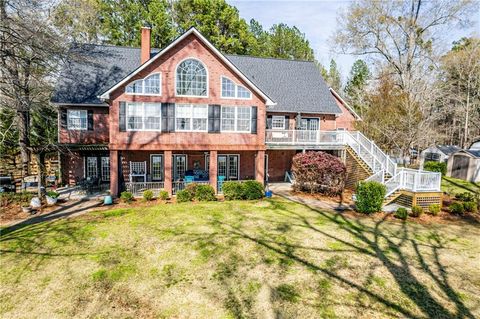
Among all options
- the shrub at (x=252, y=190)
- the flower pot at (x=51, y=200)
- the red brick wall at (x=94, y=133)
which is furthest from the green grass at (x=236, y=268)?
the red brick wall at (x=94, y=133)

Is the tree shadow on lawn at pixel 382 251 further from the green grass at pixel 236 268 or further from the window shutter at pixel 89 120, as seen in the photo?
the window shutter at pixel 89 120

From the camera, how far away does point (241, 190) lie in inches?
701

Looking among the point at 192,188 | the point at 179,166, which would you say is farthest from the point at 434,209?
the point at 179,166

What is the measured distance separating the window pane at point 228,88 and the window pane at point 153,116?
3972mm

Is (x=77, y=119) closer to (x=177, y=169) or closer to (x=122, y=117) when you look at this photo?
(x=122, y=117)

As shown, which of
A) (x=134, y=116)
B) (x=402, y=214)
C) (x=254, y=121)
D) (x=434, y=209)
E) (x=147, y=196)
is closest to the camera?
(x=402, y=214)

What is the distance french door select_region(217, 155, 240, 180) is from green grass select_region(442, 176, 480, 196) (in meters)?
14.7

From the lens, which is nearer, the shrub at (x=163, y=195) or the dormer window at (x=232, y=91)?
the shrub at (x=163, y=195)

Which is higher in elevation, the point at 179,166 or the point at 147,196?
the point at 179,166

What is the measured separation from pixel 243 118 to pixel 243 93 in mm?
1548

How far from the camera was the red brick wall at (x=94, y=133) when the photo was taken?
1966 centimetres

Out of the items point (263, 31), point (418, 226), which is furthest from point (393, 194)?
point (263, 31)

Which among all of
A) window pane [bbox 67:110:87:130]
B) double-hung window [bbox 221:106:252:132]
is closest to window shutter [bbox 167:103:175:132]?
double-hung window [bbox 221:106:252:132]

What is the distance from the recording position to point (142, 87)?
17.5m
